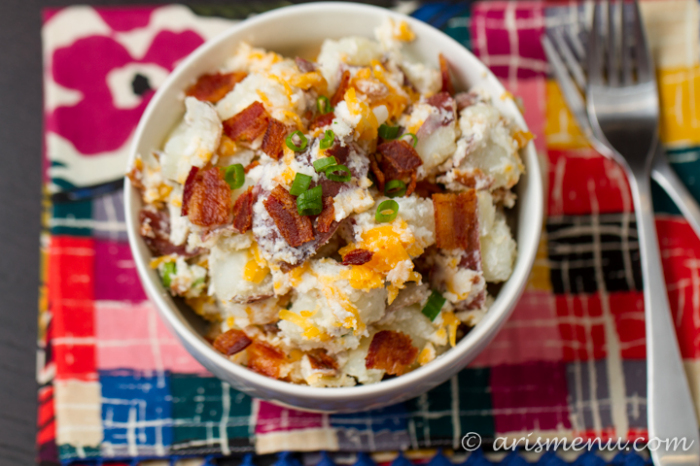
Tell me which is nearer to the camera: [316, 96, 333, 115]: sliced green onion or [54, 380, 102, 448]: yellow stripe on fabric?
[316, 96, 333, 115]: sliced green onion

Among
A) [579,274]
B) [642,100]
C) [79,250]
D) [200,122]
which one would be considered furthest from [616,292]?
[79,250]

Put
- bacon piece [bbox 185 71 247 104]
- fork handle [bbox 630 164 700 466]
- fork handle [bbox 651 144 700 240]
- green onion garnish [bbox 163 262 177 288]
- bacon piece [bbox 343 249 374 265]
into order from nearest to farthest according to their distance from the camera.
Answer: bacon piece [bbox 343 249 374 265] → green onion garnish [bbox 163 262 177 288] → bacon piece [bbox 185 71 247 104] → fork handle [bbox 630 164 700 466] → fork handle [bbox 651 144 700 240]

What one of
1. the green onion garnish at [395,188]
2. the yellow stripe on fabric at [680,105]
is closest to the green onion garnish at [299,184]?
the green onion garnish at [395,188]

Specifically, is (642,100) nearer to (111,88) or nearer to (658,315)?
(658,315)

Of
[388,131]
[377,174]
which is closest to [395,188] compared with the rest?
[377,174]

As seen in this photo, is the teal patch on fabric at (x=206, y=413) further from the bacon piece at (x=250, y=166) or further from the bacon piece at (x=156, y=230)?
the bacon piece at (x=250, y=166)

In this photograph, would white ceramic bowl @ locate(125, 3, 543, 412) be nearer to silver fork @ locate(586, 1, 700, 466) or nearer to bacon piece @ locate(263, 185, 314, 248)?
bacon piece @ locate(263, 185, 314, 248)

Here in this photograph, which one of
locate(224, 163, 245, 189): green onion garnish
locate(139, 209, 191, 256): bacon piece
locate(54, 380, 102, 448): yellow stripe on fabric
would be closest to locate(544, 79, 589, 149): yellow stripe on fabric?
locate(224, 163, 245, 189): green onion garnish
